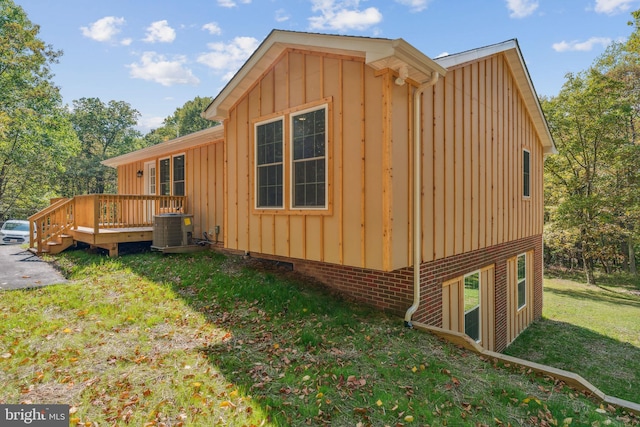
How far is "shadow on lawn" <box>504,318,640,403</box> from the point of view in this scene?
21.5ft

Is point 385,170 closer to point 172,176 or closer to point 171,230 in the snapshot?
point 171,230

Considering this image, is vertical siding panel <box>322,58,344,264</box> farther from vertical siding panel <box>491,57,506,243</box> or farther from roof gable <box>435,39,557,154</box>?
vertical siding panel <box>491,57,506,243</box>

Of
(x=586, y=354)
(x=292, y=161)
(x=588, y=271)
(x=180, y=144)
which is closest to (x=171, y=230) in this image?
(x=180, y=144)

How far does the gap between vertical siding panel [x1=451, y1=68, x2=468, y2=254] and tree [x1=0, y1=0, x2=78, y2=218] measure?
19.4 meters

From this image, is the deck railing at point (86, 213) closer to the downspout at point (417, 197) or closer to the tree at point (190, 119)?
the downspout at point (417, 197)

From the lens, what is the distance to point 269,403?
340 cm

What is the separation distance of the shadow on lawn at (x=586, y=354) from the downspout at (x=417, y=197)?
4.16m

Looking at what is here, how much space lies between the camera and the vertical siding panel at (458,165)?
21.2 feet

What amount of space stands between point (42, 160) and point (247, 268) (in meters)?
26.7

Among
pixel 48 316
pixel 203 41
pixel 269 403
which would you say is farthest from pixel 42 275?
pixel 203 41

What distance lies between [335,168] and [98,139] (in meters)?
37.4

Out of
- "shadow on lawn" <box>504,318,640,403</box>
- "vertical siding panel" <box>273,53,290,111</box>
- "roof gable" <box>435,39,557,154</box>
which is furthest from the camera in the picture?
"shadow on lawn" <box>504,318,640,403</box>

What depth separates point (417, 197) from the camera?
5250 mm

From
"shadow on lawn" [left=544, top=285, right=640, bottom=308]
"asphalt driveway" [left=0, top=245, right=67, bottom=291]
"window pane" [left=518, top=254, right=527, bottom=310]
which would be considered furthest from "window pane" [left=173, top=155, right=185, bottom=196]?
"shadow on lawn" [left=544, top=285, right=640, bottom=308]
